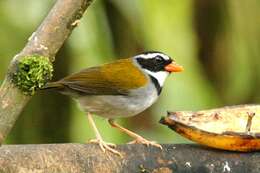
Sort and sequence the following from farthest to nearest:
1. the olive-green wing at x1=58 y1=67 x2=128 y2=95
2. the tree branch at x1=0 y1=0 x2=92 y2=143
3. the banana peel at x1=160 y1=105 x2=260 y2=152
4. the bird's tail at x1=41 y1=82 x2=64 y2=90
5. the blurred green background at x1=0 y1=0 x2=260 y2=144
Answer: the blurred green background at x1=0 y1=0 x2=260 y2=144
the olive-green wing at x1=58 y1=67 x2=128 y2=95
the bird's tail at x1=41 y1=82 x2=64 y2=90
the banana peel at x1=160 y1=105 x2=260 y2=152
the tree branch at x1=0 y1=0 x2=92 y2=143

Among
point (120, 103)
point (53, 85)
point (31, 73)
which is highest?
point (31, 73)

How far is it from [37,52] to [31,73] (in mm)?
67

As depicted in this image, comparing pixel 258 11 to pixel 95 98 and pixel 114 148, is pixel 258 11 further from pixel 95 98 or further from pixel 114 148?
pixel 114 148

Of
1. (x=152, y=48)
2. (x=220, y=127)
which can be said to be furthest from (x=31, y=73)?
(x=152, y=48)

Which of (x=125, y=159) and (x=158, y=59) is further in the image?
(x=158, y=59)

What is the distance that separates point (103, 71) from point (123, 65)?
0.14 m

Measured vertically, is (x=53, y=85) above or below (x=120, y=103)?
above

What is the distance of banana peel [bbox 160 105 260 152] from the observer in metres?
3.06

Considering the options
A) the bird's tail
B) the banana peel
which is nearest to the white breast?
the bird's tail

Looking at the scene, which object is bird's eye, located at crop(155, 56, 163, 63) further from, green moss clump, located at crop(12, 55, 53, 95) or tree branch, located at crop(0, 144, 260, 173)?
green moss clump, located at crop(12, 55, 53, 95)

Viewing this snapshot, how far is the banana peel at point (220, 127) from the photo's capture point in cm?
306

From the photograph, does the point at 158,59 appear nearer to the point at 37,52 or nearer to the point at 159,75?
the point at 159,75

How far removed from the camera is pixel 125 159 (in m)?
3.03

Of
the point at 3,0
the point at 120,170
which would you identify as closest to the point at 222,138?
the point at 120,170
